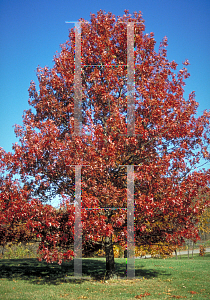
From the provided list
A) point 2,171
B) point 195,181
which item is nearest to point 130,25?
point 195,181

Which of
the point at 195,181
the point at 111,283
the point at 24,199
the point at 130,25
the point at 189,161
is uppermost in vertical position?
the point at 130,25

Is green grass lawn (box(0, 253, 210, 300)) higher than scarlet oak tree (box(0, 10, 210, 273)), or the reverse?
scarlet oak tree (box(0, 10, 210, 273))

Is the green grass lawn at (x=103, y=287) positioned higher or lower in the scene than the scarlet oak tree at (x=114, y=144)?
lower

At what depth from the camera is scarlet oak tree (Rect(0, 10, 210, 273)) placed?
8.66 metres

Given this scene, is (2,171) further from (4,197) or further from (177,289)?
(177,289)

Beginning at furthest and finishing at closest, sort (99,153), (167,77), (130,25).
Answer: (167,77)
(130,25)
(99,153)

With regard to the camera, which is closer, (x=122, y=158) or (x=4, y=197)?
(x=4, y=197)

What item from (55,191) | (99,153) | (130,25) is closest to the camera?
(99,153)

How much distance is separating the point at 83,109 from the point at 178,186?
4729 millimetres

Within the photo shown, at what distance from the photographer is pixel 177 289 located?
8945 mm

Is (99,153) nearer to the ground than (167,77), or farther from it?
nearer to the ground

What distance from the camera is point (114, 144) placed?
28.9 ft

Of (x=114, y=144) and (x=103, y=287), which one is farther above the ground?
(x=114, y=144)

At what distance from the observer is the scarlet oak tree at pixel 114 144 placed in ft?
28.4
